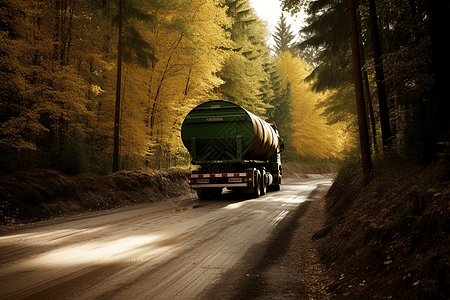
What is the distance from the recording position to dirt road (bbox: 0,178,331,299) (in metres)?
3.96

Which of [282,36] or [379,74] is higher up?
[282,36]

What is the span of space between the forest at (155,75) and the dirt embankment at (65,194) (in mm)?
1197

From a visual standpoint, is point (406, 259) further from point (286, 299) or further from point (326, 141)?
point (326, 141)

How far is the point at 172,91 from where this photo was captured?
17438 mm

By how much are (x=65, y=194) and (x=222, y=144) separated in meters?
6.55

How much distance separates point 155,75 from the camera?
17.1 meters

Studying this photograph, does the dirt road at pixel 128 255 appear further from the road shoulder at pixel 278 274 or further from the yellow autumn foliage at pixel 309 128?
the yellow autumn foliage at pixel 309 128

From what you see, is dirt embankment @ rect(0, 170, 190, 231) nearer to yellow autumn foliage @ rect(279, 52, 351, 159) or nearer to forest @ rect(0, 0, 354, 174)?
forest @ rect(0, 0, 354, 174)

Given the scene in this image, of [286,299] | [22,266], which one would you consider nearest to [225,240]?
[286,299]

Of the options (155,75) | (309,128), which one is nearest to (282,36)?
(309,128)

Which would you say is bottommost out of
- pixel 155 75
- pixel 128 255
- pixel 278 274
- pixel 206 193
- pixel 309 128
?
pixel 278 274

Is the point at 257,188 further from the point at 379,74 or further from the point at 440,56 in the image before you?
the point at 440,56

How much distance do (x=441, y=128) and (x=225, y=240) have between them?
5.05 metres

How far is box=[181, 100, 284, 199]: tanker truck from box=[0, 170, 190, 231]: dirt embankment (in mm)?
2531
